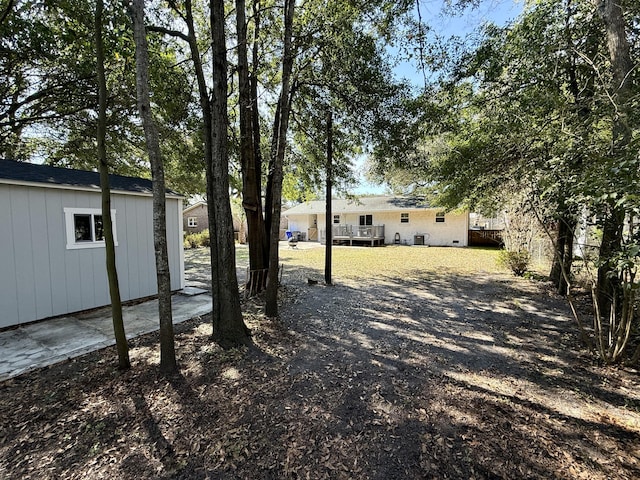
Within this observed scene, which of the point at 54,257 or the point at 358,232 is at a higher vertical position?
the point at 358,232

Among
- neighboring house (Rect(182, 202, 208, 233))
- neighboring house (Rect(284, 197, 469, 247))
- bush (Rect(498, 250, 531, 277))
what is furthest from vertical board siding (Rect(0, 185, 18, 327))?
neighboring house (Rect(182, 202, 208, 233))

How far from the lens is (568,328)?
502 centimetres

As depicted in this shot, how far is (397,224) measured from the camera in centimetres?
2153

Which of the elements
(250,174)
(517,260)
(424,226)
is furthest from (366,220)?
(250,174)

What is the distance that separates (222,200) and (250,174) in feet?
9.62

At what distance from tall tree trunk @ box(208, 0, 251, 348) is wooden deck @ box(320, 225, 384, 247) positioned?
52.2ft

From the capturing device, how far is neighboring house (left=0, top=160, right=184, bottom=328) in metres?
5.04

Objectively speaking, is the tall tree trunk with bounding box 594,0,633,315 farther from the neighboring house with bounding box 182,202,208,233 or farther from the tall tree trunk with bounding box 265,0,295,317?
the neighboring house with bounding box 182,202,208,233

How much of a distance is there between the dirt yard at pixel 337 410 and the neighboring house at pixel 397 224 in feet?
50.8

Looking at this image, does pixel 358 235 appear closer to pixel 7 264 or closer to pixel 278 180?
pixel 278 180

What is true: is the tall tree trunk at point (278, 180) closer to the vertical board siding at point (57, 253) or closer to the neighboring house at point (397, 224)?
the vertical board siding at point (57, 253)

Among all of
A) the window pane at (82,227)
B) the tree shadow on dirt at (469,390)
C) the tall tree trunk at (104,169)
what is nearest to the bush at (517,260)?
the tree shadow on dirt at (469,390)

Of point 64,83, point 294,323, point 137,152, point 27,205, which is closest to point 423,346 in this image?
point 294,323

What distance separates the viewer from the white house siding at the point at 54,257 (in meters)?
5.02
